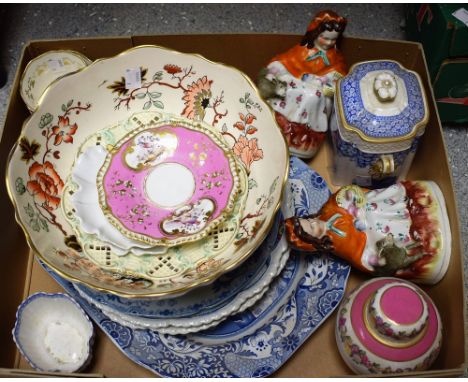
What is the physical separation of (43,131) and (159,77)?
0.17 m

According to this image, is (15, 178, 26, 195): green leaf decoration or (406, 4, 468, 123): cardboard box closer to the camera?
(15, 178, 26, 195): green leaf decoration

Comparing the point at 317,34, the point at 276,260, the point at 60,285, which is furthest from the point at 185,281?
the point at 317,34

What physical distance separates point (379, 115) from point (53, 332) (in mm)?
527

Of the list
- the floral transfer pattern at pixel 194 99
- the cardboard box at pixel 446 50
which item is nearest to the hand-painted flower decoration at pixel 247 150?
the floral transfer pattern at pixel 194 99

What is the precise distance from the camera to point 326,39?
77 cm

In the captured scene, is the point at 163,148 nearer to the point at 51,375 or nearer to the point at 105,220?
the point at 105,220

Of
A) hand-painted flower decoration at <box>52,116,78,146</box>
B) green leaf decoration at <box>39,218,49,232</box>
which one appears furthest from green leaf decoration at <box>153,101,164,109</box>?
green leaf decoration at <box>39,218,49,232</box>

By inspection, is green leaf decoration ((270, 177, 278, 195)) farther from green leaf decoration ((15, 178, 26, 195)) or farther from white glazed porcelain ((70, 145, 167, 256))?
green leaf decoration ((15, 178, 26, 195))

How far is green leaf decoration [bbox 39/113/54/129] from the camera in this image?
683 mm

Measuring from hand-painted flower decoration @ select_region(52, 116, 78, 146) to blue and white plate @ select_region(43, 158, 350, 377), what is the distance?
0.18 meters

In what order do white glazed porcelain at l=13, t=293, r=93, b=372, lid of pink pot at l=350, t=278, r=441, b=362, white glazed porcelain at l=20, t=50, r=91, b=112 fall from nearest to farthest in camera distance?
lid of pink pot at l=350, t=278, r=441, b=362 < white glazed porcelain at l=13, t=293, r=93, b=372 < white glazed porcelain at l=20, t=50, r=91, b=112

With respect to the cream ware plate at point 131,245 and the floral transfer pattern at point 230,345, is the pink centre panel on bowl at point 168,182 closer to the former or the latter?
the cream ware plate at point 131,245

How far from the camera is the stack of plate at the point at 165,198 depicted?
66cm

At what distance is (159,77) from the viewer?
2.41 feet
